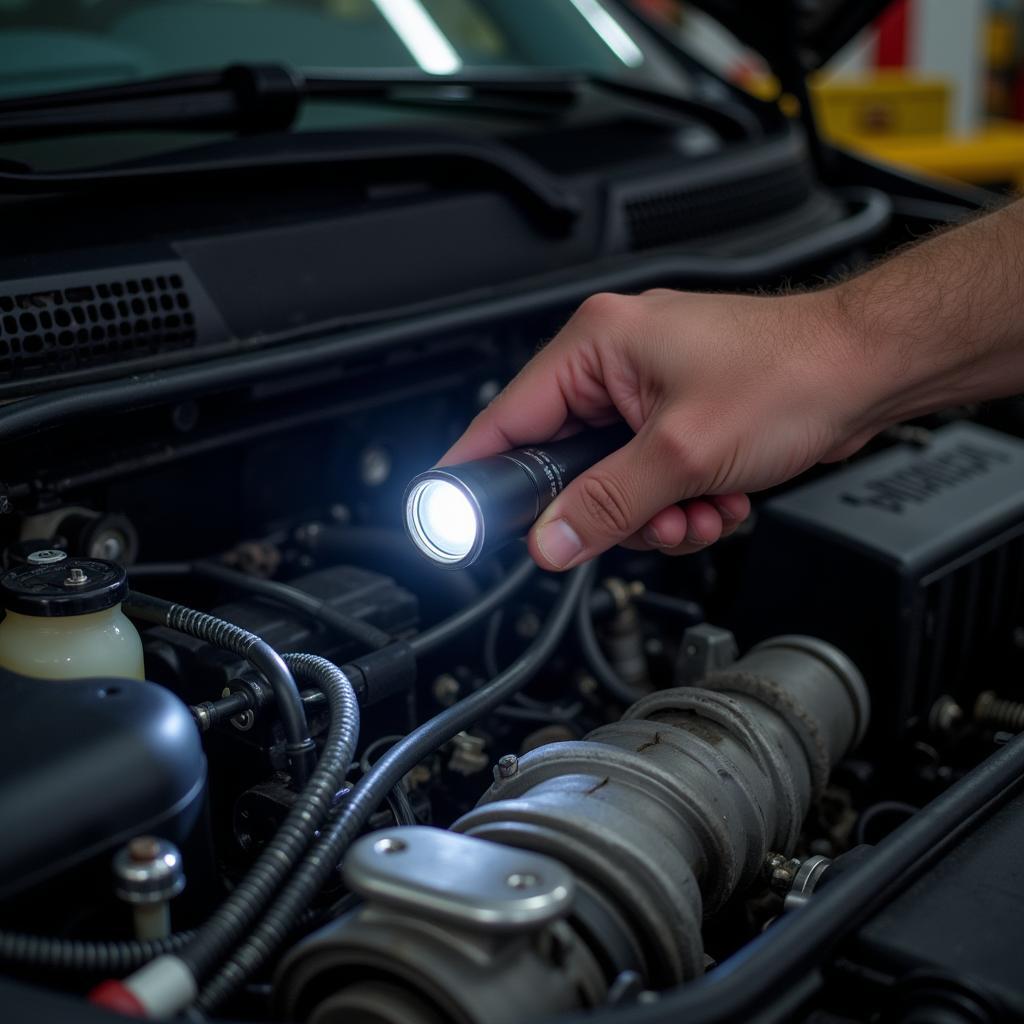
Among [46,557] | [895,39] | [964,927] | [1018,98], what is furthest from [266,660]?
[1018,98]

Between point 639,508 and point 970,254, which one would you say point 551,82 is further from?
point 639,508

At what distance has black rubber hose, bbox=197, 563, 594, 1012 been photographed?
30.3 inches

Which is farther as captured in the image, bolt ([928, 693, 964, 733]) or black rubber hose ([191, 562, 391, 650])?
bolt ([928, 693, 964, 733])

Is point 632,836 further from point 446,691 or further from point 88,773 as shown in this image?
point 446,691

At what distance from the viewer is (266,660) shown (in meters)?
0.94

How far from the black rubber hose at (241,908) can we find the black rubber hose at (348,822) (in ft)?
0.03

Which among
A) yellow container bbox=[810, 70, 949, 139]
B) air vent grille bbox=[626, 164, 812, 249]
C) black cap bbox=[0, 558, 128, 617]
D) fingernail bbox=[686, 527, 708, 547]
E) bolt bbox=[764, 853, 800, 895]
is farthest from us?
yellow container bbox=[810, 70, 949, 139]

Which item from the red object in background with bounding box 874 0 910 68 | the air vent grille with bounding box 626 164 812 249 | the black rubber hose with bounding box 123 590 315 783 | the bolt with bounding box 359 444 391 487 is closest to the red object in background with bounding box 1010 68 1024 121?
the red object in background with bounding box 874 0 910 68

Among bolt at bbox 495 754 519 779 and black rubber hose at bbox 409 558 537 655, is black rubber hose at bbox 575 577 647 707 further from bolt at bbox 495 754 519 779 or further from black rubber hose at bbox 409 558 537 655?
bolt at bbox 495 754 519 779

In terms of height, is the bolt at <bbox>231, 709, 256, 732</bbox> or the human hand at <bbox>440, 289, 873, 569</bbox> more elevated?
the human hand at <bbox>440, 289, 873, 569</bbox>

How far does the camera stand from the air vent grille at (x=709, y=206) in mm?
1605

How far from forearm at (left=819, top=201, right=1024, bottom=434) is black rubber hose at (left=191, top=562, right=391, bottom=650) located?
480mm

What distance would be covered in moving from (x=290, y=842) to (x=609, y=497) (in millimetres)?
402

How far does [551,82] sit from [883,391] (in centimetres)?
78
